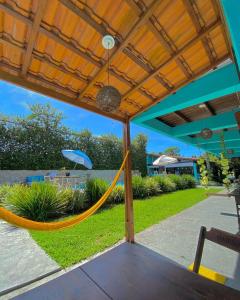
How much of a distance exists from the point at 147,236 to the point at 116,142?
10191 mm

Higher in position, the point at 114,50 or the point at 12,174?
the point at 114,50

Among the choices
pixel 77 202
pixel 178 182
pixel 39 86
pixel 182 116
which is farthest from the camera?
pixel 178 182

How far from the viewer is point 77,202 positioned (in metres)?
4.71

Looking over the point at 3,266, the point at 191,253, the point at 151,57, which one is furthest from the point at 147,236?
the point at 151,57

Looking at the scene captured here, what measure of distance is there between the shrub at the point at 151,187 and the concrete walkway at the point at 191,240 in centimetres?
254

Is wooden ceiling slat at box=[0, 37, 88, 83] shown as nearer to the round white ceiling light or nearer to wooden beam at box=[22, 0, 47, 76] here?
wooden beam at box=[22, 0, 47, 76]

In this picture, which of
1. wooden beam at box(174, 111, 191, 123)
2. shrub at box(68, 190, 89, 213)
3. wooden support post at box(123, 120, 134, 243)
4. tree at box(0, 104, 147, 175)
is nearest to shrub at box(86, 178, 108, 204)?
shrub at box(68, 190, 89, 213)

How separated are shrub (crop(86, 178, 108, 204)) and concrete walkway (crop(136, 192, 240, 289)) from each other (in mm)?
2092

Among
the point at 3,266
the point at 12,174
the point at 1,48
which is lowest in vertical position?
the point at 3,266

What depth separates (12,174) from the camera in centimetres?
841

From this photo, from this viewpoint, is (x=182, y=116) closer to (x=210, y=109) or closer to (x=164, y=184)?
(x=210, y=109)

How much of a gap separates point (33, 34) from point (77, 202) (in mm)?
4064

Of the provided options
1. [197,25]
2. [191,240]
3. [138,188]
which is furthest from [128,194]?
[138,188]

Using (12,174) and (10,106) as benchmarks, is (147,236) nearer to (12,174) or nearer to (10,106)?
(12,174)
